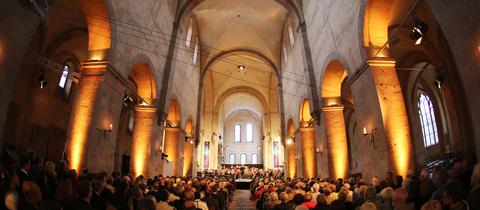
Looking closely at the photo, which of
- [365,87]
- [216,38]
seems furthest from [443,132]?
[216,38]

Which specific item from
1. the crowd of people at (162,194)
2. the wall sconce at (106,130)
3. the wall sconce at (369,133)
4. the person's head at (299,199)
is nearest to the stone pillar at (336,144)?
the wall sconce at (369,133)

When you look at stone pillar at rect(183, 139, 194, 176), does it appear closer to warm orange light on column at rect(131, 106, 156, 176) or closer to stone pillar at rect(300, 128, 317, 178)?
stone pillar at rect(300, 128, 317, 178)

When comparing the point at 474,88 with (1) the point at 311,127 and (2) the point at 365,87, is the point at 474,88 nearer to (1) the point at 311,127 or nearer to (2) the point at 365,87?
(2) the point at 365,87

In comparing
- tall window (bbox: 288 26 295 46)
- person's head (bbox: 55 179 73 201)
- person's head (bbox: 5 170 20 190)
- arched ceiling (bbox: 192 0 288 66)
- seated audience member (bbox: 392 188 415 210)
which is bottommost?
seated audience member (bbox: 392 188 415 210)

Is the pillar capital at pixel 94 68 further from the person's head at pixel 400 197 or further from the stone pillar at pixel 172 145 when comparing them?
the stone pillar at pixel 172 145

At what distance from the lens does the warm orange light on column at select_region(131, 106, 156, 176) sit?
13.2m

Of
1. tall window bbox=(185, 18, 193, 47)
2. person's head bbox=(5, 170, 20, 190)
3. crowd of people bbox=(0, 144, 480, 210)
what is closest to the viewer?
crowd of people bbox=(0, 144, 480, 210)

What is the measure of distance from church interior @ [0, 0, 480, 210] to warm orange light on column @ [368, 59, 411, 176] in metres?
0.03

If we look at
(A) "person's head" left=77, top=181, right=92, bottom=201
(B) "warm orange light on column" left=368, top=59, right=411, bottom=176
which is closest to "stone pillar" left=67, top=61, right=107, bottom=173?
(A) "person's head" left=77, top=181, right=92, bottom=201

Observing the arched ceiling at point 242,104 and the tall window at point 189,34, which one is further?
the arched ceiling at point 242,104

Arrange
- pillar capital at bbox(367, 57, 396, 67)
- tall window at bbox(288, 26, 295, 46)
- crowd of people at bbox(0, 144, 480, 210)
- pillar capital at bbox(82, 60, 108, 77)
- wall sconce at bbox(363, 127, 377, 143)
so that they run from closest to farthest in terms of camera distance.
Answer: crowd of people at bbox(0, 144, 480, 210) < pillar capital at bbox(367, 57, 396, 67) < wall sconce at bbox(363, 127, 377, 143) < pillar capital at bbox(82, 60, 108, 77) < tall window at bbox(288, 26, 295, 46)

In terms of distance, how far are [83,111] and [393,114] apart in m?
8.16

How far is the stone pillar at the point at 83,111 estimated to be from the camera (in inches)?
324

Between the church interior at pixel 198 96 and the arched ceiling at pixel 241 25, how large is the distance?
12 cm
